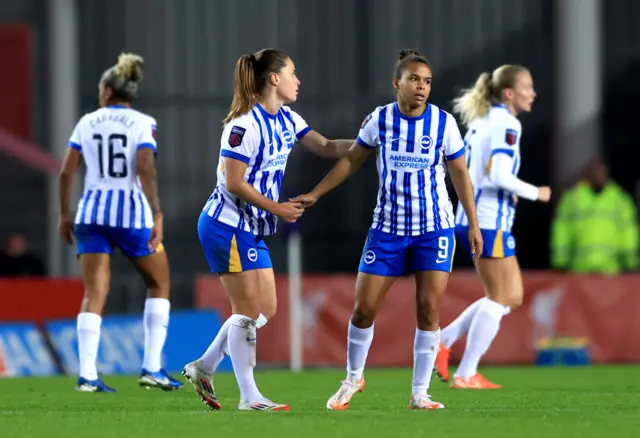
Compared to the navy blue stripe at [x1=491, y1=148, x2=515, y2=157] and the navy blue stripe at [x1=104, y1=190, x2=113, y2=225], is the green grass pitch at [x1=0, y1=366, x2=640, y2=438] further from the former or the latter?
the navy blue stripe at [x1=491, y1=148, x2=515, y2=157]

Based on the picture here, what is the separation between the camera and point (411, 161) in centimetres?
765

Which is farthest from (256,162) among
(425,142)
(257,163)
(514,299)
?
(514,299)

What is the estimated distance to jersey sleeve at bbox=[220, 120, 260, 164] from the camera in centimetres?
739

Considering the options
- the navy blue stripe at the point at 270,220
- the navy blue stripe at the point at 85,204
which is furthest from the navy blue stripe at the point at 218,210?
the navy blue stripe at the point at 85,204

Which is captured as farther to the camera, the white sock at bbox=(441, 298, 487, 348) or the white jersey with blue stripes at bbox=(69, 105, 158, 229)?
the white sock at bbox=(441, 298, 487, 348)

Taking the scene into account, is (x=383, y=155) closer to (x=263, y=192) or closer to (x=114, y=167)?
(x=263, y=192)

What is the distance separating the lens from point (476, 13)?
21.7m

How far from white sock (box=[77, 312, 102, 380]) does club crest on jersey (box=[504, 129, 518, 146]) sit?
2.77m

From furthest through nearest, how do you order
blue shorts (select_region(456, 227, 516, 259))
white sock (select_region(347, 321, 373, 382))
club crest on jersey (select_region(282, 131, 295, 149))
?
blue shorts (select_region(456, 227, 516, 259)), white sock (select_region(347, 321, 373, 382)), club crest on jersey (select_region(282, 131, 295, 149))

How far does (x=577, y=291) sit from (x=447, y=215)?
23.5 feet

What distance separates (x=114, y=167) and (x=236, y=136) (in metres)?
2.29

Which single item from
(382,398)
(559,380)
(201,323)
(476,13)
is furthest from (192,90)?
(382,398)

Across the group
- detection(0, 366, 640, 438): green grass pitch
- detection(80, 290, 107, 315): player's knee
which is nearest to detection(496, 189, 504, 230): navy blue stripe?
detection(0, 366, 640, 438): green grass pitch

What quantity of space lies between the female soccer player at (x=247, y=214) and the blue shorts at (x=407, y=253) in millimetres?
494
